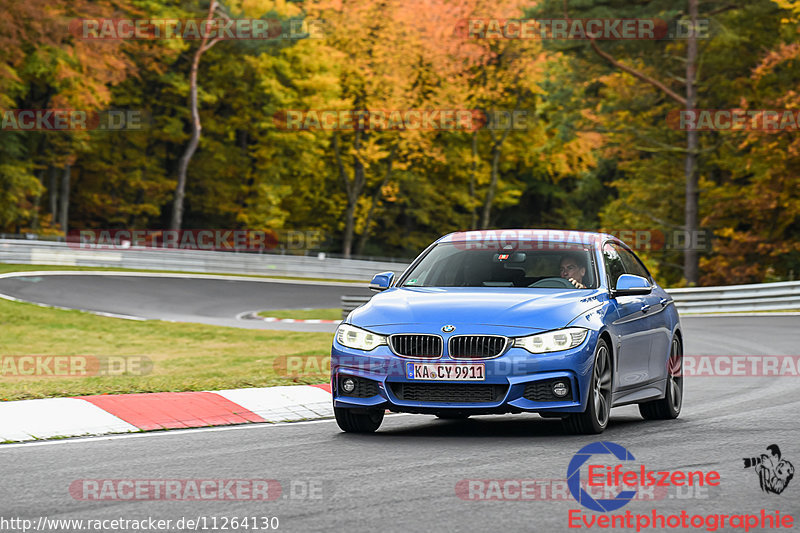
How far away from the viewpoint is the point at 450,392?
9.02 m

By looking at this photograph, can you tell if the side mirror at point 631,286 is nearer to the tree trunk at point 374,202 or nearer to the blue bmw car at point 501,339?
the blue bmw car at point 501,339

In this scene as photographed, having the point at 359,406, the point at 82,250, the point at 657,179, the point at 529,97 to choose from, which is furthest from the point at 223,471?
the point at 529,97

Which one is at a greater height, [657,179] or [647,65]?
[647,65]

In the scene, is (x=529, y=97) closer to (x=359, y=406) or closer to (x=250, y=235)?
(x=250, y=235)

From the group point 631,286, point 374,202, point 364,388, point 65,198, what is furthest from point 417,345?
point 374,202

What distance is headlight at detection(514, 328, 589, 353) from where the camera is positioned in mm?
8984

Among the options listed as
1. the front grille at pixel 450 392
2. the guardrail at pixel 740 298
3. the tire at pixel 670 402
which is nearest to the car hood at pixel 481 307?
the front grille at pixel 450 392

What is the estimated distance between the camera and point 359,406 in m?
9.33

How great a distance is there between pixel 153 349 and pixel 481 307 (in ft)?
47.7

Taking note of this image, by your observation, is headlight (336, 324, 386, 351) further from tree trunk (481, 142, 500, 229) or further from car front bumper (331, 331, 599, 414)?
tree trunk (481, 142, 500, 229)

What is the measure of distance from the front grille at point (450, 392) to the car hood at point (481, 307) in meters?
0.46

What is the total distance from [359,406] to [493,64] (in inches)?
2209

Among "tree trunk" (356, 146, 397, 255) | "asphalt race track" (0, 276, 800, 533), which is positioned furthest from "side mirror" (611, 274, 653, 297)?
"tree trunk" (356, 146, 397, 255)

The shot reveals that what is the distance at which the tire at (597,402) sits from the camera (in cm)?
920
